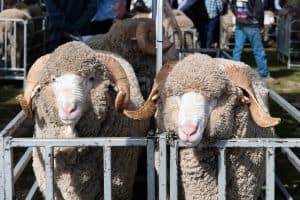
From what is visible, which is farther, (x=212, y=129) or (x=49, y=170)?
(x=212, y=129)

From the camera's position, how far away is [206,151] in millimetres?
3580

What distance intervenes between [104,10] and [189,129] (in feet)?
11.2

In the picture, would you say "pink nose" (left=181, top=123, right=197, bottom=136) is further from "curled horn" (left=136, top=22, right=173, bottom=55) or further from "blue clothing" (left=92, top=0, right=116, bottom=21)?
"blue clothing" (left=92, top=0, right=116, bottom=21)

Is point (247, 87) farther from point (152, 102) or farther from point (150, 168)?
point (150, 168)

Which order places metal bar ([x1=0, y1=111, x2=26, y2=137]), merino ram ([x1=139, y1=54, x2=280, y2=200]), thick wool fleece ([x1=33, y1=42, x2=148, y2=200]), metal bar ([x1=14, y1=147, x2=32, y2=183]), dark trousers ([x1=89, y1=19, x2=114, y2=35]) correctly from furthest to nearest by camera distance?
dark trousers ([x1=89, y1=19, x2=114, y2=35]) < metal bar ([x1=14, y1=147, x2=32, y2=183]) < thick wool fleece ([x1=33, y1=42, x2=148, y2=200]) < merino ram ([x1=139, y1=54, x2=280, y2=200]) < metal bar ([x1=0, y1=111, x2=26, y2=137])

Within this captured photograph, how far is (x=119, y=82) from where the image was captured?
3.96 m

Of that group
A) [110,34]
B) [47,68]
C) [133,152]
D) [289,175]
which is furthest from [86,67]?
[289,175]

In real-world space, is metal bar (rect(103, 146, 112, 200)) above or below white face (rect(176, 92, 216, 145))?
below

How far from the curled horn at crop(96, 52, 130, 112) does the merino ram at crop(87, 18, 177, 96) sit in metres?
1.67

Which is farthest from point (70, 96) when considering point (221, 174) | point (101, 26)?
point (101, 26)

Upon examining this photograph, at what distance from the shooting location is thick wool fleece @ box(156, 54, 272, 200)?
11.4ft

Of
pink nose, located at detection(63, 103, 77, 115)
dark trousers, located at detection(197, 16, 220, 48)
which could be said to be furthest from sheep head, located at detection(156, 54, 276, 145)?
dark trousers, located at detection(197, 16, 220, 48)

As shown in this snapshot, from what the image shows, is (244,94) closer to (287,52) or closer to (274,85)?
(274,85)

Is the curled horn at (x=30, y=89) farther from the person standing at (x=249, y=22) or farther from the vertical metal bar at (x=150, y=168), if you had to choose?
the person standing at (x=249, y=22)
